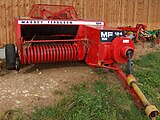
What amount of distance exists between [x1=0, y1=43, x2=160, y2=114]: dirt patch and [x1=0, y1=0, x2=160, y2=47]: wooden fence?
1.31 metres

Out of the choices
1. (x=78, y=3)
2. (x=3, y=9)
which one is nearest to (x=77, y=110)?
(x=3, y=9)

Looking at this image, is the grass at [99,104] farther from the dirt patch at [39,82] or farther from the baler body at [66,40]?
the baler body at [66,40]

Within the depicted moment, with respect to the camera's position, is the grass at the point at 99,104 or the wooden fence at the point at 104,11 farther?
the wooden fence at the point at 104,11

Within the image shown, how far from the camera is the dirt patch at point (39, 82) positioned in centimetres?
382

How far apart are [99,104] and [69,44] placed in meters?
1.88

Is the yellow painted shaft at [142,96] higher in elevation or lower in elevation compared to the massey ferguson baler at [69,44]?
lower

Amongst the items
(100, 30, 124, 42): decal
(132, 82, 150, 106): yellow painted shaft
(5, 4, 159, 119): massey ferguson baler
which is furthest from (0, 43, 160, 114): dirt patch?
(132, 82, 150, 106): yellow painted shaft

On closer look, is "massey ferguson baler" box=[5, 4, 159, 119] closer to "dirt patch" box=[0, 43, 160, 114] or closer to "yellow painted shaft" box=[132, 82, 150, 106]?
"yellow painted shaft" box=[132, 82, 150, 106]

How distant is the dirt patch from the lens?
3818 mm

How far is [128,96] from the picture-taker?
422cm

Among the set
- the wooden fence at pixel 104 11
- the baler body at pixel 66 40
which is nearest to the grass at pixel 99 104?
the baler body at pixel 66 40

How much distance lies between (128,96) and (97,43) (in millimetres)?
1143

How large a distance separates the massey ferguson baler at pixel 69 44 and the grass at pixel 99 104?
0.74ft

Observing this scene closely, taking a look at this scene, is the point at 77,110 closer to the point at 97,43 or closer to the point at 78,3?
the point at 97,43
